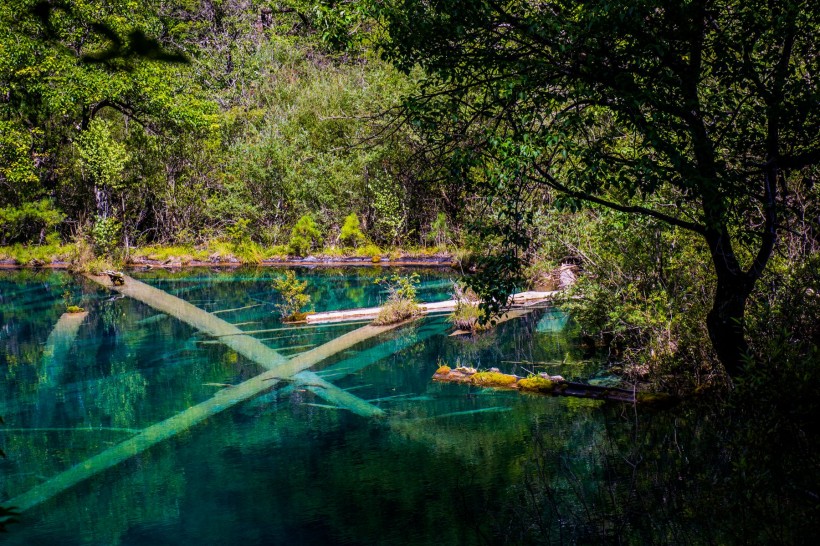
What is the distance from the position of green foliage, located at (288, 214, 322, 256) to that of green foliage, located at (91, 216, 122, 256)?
492 centimetres

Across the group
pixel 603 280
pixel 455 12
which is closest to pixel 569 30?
pixel 455 12

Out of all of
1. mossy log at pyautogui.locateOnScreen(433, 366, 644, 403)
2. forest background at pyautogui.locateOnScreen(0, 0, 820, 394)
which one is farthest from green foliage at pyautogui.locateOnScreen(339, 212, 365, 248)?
mossy log at pyautogui.locateOnScreen(433, 366, 644, 403)

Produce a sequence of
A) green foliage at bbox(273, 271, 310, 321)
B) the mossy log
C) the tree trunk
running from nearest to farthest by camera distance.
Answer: the tree trunk < the mossy log < green foliage at bbox(273, 271, 310, 321)

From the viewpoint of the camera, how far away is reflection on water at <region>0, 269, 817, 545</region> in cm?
570

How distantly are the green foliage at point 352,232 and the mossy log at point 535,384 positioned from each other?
40.3 feet

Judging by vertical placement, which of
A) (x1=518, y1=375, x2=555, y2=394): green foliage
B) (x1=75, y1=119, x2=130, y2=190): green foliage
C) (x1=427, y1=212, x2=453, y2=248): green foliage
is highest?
(x1=75, y1=119, x2=130, y2=190): green foliage

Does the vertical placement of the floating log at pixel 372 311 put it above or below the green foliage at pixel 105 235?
below

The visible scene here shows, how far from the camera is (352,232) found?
884 inches

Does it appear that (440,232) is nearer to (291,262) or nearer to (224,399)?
(291,262)

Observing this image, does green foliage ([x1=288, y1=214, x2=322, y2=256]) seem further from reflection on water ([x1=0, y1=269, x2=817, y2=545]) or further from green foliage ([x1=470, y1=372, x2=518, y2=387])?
green foliage ([x1=470, y1=372, x2=518, y2=387])

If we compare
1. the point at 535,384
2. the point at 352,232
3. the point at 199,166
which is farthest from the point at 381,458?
the point at 199,166

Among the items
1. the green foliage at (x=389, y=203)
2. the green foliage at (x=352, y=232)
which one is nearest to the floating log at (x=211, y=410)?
the green foliage at (x=389, y=203)

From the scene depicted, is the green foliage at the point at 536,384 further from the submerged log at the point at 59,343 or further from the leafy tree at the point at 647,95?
the submerged log at the point at 59,343

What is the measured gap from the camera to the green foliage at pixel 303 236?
22.7 m
